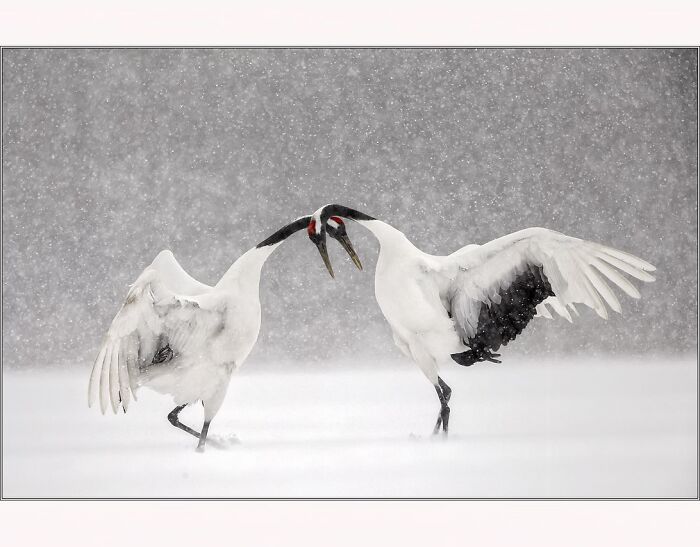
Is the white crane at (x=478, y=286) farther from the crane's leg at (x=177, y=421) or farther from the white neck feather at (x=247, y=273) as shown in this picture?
the crane's leg at (x=177, y=421)

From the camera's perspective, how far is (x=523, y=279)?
8.73 feet

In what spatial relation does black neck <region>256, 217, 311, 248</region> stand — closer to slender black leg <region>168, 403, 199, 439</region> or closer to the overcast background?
slender black leg <region>168, 403, 199, 439</region>

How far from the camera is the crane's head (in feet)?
9.19

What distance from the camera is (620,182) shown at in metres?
3.47

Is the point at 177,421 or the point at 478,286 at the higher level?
the point at 478,286

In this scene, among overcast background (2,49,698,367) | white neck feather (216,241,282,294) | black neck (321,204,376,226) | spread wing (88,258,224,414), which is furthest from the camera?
overcast background (2,49,698,367)

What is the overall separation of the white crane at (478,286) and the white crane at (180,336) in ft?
1.06

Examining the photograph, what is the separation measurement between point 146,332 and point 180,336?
3.9 inches

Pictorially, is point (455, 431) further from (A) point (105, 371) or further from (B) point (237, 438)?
(A) point (105, 371)

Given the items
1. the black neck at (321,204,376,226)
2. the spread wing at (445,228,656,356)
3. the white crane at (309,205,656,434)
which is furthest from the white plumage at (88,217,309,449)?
the spread wing at (445,228,656,356)

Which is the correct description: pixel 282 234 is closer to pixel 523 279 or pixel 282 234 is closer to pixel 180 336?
pixel 180 336

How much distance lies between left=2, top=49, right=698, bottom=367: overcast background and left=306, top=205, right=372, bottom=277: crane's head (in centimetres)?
67

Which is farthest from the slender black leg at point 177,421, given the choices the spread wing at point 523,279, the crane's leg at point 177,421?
the spread wing at point 523,279

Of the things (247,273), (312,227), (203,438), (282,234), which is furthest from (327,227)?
(203,438)
